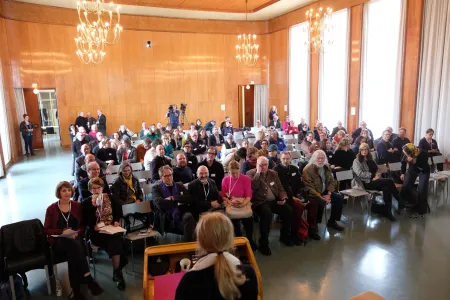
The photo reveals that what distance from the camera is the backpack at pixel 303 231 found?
477 cm

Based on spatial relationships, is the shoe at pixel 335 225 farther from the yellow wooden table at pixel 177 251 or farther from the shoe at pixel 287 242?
the yellow wooden table at pixel 177 251

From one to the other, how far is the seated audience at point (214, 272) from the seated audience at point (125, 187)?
11.2 feet

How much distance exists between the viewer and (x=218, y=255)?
1.53 meters

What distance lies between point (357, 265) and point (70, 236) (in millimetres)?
3472

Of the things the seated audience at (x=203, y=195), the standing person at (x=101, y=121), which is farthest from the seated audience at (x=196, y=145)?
the standing person at (x=101, y=121)

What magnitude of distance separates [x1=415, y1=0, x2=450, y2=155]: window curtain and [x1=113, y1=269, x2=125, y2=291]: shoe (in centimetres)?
854

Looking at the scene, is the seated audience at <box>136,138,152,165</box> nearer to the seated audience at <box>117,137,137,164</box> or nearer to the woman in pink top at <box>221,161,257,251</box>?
the seated audience at <box>117,137,137,164</box>

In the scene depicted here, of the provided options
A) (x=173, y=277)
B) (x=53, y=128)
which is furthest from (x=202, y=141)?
(x=53, y=128)

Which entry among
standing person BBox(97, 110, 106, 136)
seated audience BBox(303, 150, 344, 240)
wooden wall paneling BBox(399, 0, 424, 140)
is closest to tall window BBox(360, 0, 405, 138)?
wooden wall paneling BBox(399, 0, 424, 140)

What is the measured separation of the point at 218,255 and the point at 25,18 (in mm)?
14169

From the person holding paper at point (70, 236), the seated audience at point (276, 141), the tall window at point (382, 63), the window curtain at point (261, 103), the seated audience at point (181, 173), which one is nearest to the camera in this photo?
the person holding paper at point (70, 236)

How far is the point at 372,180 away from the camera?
18.6 ft

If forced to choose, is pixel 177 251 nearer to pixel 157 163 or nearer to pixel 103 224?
pixel 103 224

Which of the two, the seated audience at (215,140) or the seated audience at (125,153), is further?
the seated audience at (215,140)
